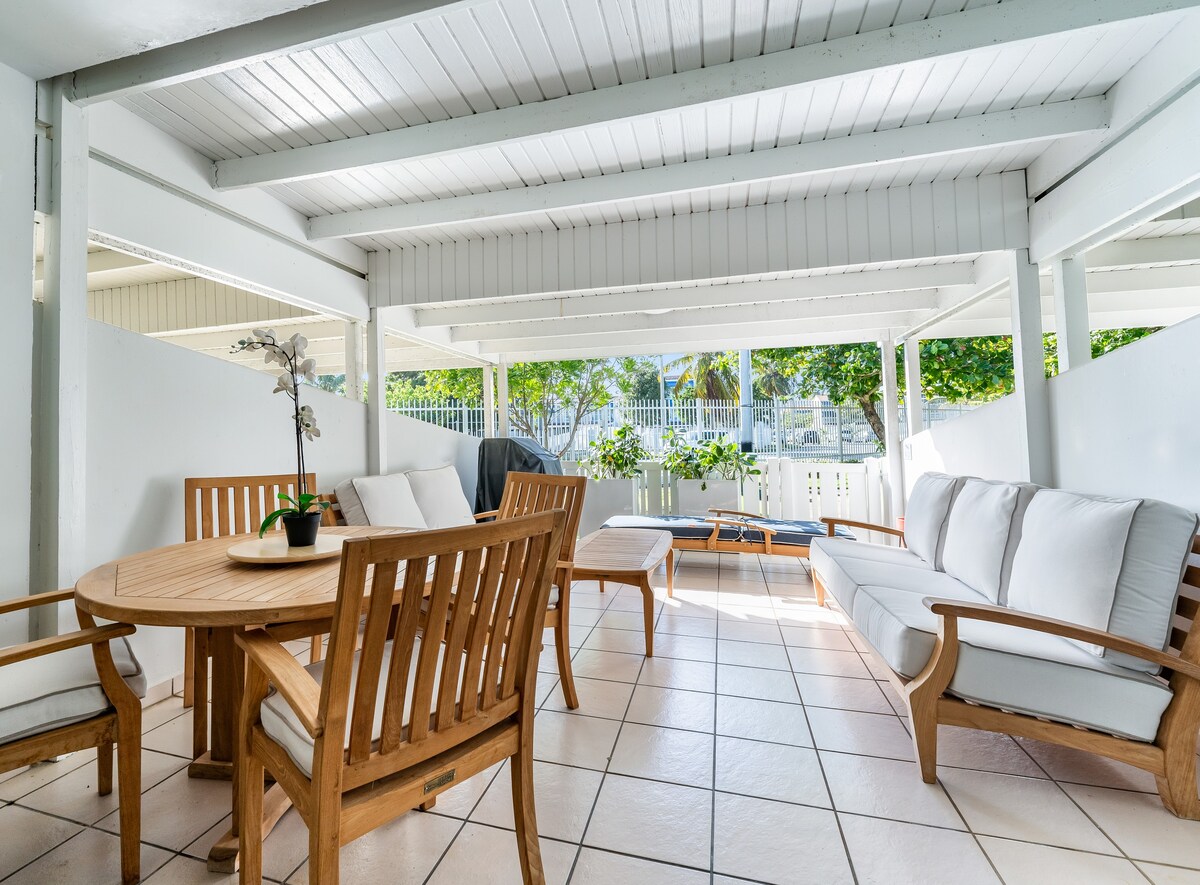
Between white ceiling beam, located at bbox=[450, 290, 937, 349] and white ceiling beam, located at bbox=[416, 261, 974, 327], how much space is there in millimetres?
309

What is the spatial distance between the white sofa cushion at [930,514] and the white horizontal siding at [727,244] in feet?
4.56

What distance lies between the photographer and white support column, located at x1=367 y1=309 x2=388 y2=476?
3.89 metres

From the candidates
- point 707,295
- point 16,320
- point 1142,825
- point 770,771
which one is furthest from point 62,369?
point 1142,825

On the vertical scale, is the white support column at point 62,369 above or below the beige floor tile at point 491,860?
above

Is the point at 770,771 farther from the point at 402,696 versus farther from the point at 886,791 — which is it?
the point at 402,696

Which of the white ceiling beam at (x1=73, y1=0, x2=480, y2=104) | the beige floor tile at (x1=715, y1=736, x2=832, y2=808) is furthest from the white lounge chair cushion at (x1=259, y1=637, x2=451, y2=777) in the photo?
the white ceiling beam at (x1=73, y1=0, x2=480, y2=104)

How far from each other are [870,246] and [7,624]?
444 centimetres

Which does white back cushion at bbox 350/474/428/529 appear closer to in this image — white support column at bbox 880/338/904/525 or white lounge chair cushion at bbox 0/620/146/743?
white lounge chair cushion at bbox 0/620/146/743

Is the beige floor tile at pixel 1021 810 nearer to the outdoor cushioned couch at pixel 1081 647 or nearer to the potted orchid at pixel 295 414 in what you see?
the outdoor cushioned couch at pixel 1081 647

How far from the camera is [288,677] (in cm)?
105

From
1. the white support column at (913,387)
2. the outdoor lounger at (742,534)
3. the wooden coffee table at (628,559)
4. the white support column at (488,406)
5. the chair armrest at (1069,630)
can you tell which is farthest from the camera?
the white support column at (488,406)

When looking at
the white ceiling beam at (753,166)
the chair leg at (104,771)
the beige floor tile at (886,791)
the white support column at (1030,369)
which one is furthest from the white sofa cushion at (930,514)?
the chair leg at (104,771)

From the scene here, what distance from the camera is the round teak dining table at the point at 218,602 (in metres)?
1.17

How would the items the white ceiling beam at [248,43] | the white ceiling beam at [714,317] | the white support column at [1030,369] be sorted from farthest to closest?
the white ceiling beam at [714,317], the white support column at [1030,369], the white ceiling beam at [248,43]
